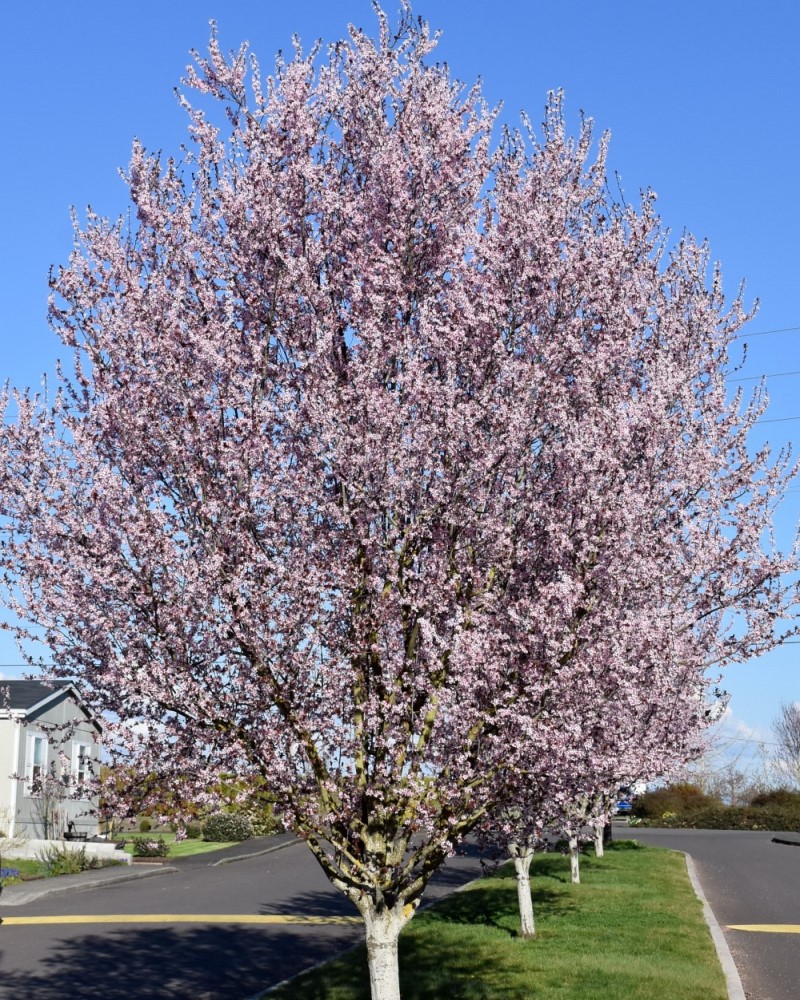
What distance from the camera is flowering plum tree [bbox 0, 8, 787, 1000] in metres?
7.86

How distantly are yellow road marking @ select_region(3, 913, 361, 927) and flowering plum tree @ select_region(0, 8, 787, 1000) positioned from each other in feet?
41.5

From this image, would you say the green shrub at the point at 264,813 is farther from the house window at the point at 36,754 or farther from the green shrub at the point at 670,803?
the green shrub at the point at 670,803

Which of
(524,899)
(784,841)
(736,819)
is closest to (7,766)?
(524,899)

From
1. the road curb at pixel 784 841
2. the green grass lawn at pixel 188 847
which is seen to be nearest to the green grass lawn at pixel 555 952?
the green grass lawn at pixel 188 847

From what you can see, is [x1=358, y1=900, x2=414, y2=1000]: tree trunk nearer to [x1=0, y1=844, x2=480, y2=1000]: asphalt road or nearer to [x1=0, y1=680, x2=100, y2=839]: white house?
[x1=0, y1=844, x2=480, y2=1000]: asphalt road

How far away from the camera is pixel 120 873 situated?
2892cm

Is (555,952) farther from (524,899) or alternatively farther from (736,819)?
(736,819)

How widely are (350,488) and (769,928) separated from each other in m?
14.5

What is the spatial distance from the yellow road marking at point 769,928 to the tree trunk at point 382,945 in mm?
11718

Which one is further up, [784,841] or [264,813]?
[264,813]

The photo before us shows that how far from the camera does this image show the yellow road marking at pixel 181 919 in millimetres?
20438

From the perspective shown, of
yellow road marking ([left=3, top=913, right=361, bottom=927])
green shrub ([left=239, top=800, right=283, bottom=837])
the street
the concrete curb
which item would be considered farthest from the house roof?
green shrub ([left=239, top=800, right=283, bottom=837])

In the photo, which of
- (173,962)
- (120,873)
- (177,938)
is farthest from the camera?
(120,873)

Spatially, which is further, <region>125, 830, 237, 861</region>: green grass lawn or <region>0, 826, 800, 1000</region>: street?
<region>125, 830, 237, 861</region>: green grass lawn
